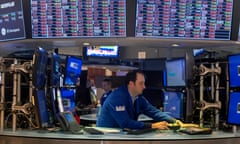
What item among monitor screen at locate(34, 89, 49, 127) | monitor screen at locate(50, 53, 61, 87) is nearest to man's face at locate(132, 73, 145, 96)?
monitor screen at locate(50, 53, 61, 87)

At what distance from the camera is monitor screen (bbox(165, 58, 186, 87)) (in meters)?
3.60

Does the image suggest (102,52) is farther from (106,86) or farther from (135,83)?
(135,83)

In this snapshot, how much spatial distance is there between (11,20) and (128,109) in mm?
1550

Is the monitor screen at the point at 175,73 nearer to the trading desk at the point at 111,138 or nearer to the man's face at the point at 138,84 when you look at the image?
the man's face at the point at 138,84

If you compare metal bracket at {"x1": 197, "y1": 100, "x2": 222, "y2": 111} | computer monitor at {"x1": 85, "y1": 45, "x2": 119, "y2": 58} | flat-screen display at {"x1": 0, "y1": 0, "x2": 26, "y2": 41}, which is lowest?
metal bracket at {"x1": 197, "y1": 100, "x2": 222, "y2": 111}

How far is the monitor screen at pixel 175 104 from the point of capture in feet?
11.9

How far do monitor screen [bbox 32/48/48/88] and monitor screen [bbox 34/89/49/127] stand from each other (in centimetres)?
7

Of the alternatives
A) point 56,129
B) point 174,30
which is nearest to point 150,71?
point 174,30

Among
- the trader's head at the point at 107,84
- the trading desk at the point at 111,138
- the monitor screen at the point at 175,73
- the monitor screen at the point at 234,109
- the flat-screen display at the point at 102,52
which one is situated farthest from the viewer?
the trader's head at the point at 107,84

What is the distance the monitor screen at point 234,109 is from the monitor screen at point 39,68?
1.68 metres

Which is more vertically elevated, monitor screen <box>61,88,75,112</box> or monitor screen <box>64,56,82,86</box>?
monitor screen <box>64,56,82,86</box>

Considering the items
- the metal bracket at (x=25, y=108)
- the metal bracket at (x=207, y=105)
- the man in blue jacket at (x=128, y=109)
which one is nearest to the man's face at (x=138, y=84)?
the man in blue jacket at (x=128, y=109)

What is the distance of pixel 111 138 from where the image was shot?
2.67 meters

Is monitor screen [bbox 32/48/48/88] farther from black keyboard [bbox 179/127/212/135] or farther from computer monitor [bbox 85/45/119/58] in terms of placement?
computer monitor [bbox 85/45/119/58]
